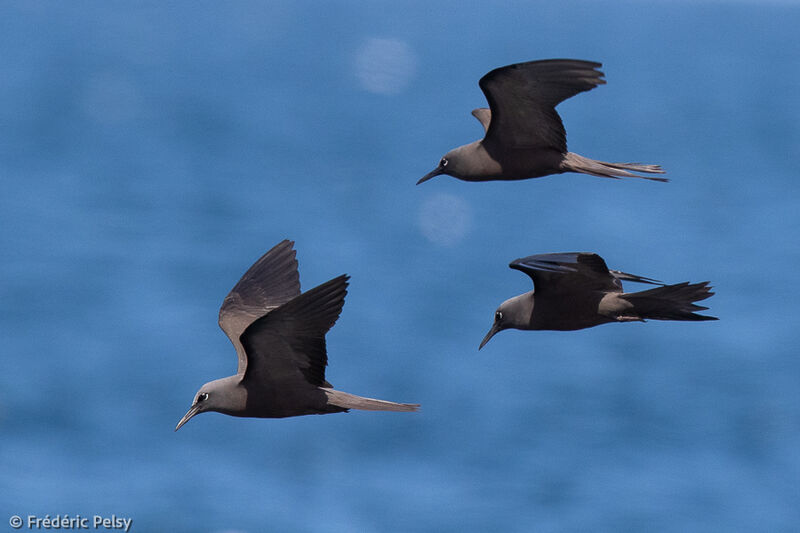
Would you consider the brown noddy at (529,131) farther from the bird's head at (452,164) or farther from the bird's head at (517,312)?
the bird's head at (517,312)

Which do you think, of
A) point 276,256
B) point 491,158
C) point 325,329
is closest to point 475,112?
point 491,158

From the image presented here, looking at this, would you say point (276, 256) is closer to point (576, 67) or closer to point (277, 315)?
point (277, 315)

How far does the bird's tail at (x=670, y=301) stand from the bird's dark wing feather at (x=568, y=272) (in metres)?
0.29

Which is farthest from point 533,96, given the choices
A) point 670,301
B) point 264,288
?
point 264,288

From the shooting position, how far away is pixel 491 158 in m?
14.2

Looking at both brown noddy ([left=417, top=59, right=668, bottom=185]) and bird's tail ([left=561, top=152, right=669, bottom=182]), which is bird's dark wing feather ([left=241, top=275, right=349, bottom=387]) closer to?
brown noddy ([left=417, top=59, right=668, bottom=185])

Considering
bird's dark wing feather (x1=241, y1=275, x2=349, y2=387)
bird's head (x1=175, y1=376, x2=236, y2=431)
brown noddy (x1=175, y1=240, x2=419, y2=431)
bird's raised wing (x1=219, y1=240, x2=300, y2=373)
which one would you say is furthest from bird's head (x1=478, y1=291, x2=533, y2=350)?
bird's head (x1=175, y1=376, x2=236, y2=431)

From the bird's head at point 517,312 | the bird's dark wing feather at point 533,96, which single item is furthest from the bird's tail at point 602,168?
the bird's head at point 517,312

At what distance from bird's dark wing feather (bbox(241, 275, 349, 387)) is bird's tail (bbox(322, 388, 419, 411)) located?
20 cm

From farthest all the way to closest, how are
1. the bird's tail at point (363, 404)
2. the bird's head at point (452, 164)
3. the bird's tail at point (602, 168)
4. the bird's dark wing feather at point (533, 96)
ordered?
the bird's head at point (452, 164)
the bird's tail at point (602, 168)
the bird's dark wing feather at point (533, 96)
the bird's tail at point (363, 404)

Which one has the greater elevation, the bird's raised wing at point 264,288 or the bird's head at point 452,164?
the bird's head at point 452,164

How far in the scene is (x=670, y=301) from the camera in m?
13.1

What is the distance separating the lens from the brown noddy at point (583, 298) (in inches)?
510

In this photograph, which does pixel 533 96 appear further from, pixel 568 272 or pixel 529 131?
pixel 568 272
